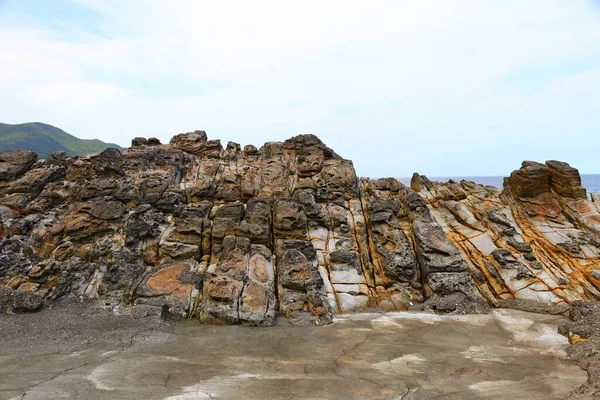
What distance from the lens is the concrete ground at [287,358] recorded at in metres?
7.69

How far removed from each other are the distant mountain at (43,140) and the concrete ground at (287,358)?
11904cm

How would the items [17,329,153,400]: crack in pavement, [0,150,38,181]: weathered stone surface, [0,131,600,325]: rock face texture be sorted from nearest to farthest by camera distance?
[17,329,153,400]: crack in pavement → [0,131,600,325]: rock face texture → [0,150,38,181]: weathered stone surface

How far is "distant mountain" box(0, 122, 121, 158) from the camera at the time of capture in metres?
120

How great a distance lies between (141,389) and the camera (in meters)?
7.62

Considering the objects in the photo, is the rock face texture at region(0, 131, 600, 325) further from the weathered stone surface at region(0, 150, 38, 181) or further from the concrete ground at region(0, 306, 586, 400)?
the concrete ground at region(0, 306, 586, 400)

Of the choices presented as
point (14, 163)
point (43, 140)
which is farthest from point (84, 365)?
point (43, 140)

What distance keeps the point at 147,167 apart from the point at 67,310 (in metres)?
9.51

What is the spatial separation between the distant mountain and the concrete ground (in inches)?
4686

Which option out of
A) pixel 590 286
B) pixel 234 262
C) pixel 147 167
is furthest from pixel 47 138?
pixel 590 286

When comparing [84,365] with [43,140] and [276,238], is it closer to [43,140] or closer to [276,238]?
[276,238]

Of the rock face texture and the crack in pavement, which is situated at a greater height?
the rock face texture

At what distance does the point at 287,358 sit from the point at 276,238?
24.1 ft

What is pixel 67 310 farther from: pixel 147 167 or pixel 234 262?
pixel 147 167

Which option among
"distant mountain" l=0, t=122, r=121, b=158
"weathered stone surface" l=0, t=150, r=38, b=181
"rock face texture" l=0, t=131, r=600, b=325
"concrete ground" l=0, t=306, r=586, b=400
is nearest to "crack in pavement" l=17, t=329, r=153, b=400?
"concrete ground" l=0, t=306, r=586, b=400
